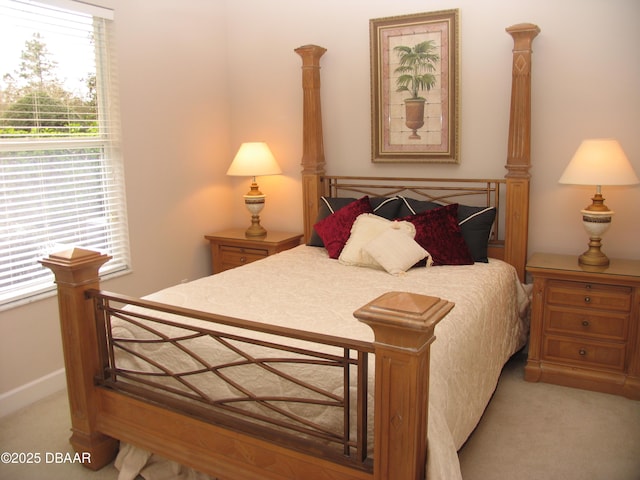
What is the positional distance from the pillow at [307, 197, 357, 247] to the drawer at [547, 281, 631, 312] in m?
1.47

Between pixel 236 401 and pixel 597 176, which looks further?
pixel 597 176

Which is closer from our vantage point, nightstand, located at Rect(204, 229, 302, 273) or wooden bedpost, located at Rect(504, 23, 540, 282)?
wooden bedpost, located at Rect(504, 23, 540, 282)

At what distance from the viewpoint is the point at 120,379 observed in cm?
262

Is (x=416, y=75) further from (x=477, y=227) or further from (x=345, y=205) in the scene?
(x=477, y=227)

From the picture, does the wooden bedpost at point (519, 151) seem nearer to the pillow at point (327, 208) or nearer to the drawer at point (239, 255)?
the pillow at point (327, 208)

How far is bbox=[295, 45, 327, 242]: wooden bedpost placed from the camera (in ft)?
13.7

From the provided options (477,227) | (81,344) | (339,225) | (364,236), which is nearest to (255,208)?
(339,225)

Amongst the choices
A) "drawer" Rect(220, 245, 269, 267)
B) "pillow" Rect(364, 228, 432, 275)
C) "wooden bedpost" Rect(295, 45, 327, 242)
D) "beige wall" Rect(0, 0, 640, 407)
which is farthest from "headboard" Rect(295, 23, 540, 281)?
"pillow" Rect(364, 228, 432, 275)

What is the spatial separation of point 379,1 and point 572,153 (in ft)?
5.34

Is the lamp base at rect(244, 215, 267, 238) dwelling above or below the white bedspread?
above

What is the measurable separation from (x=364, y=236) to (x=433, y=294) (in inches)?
30.5

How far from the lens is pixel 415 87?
3.93 m

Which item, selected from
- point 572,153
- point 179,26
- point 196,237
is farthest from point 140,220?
point 572,153

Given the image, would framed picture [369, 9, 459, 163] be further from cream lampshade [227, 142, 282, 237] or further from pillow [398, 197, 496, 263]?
cream lampshade [227, 142, 282, 237]
